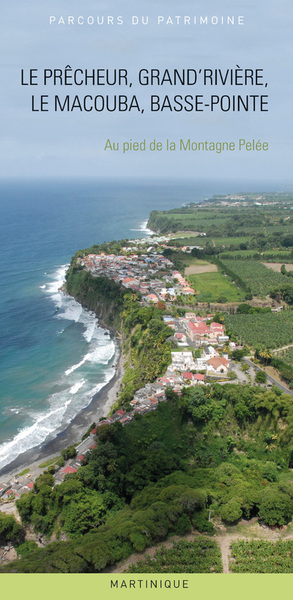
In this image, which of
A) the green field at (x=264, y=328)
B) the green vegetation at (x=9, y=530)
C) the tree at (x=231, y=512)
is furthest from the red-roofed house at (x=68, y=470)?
the green field at (x=264, y=328)

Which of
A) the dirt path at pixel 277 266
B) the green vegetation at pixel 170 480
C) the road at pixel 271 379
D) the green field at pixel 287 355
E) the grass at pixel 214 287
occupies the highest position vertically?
the dirt path at pixel 277 266

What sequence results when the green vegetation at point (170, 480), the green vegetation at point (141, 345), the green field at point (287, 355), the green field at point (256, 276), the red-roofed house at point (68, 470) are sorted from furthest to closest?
the green field at point (256, 276) → the green field at point (287, 355) → the green vegetation at point (141, 345) → the red-roofed house at point (68, 470) → the green vegetation at point (170, 480)

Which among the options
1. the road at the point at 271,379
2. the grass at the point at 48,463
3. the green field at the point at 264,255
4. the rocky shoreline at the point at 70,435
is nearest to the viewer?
the grass at the point at 48,463

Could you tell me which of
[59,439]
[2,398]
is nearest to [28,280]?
[2,398]

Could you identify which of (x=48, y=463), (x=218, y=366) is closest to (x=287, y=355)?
(x=218, y=366)

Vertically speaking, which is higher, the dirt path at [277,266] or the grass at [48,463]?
the dirt path at [277,266]

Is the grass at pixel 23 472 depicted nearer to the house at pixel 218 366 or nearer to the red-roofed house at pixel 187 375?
the red-roofed house at pixel 187 375

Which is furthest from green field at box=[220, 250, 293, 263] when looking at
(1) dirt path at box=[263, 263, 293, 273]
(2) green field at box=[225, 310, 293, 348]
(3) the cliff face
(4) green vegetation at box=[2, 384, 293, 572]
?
(4) green vegetation at box=[2, 384, 293, 572]
